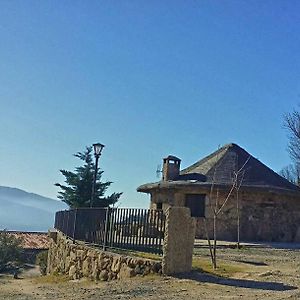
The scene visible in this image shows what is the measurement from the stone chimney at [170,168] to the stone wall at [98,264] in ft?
32.4

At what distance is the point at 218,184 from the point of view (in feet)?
74.3

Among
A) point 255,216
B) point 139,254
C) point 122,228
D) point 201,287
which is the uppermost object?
point 255,216

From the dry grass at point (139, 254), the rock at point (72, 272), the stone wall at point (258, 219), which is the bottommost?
the rock at point (72, 272)

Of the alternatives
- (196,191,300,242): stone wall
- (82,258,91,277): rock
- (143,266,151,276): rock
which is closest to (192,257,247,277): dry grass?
(143,266,151,276): rock

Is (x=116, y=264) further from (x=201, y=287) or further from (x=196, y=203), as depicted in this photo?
(x=196, y=203)

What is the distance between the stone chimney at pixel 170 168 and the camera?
82.5ft

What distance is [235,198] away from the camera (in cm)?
2297

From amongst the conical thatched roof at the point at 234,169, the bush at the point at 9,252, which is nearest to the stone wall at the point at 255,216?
the conical thatched roof at the point at 234,169

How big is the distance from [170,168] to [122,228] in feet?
42.9

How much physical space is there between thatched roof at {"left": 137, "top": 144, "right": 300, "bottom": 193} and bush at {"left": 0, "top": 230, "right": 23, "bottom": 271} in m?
7.81

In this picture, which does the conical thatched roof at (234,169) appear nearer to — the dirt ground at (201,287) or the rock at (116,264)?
the dirt ground at (201,287)

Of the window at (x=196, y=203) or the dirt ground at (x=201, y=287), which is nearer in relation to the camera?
the dirt ground at (x=201, y=287)

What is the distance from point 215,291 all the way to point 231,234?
14337 mm

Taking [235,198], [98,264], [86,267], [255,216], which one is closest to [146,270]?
[98,264]
